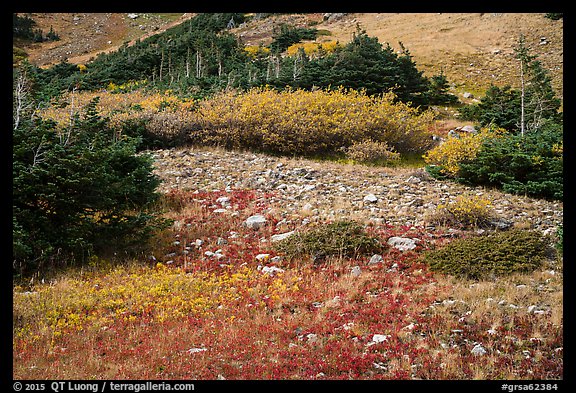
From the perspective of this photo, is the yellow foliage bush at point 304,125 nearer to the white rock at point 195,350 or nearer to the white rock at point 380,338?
the white rock at point 380,338

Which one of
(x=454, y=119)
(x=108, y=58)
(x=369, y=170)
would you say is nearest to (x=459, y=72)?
(x=454, y=119)

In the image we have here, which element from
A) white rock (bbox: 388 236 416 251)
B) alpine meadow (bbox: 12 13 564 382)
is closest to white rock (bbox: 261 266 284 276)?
alpine meadow (bbox: 12 13 564 382)

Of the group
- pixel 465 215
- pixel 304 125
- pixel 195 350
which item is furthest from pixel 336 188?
pixel 195 350

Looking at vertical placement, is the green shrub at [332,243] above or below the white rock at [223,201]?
Answer: above

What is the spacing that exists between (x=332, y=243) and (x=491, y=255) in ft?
10.4

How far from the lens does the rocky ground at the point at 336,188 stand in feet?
35.9

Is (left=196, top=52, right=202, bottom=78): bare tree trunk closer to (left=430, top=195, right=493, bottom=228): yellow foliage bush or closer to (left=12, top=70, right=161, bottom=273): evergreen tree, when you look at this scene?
(left=12, top=70, right=161, bottom=273): evergreen tree

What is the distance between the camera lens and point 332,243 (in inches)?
364

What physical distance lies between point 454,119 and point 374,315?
23.2 meters

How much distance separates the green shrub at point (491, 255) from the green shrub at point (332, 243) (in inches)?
49.3

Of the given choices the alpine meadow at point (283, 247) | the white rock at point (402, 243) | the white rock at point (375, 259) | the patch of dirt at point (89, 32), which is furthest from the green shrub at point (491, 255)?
the patch of dirt at point (89, 32)

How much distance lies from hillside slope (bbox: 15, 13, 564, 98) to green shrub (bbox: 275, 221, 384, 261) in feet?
94.2

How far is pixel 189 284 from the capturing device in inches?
310

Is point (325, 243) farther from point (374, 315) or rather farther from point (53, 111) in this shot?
point (53, 111)
